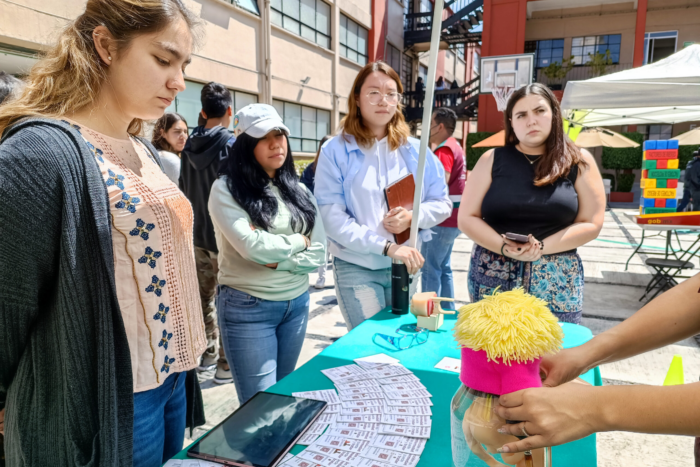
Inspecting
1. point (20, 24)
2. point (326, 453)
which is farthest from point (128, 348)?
point (20, 24)

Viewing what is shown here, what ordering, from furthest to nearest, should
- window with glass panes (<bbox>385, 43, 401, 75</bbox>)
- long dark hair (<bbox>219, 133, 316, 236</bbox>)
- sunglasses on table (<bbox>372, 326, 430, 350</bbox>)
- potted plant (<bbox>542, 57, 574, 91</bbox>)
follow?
window with glass panes (<bbox>385, 43, 401, 75</bbox>) < potted plant (<bbox>542, 57, 574, 91</bbox>) < long dark hair (<bbox>219, 133, 316, 236</bbox>) < sunglasses on table (<bbox>372, 326, 430, 350</bbox>)

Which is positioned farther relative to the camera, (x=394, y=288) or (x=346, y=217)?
(x=346, y=217)

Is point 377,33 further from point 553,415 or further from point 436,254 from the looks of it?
point 553,415

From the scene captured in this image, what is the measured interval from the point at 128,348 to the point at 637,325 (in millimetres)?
1302

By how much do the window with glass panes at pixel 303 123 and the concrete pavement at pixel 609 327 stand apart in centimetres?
883

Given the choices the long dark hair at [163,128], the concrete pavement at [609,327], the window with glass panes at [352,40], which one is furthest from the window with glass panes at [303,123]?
the long dark hair at [163,128]

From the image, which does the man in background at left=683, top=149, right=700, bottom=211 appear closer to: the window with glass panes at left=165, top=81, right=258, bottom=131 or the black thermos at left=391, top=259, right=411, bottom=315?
the black thermos at left=391, top=259, right=411, bottom=315

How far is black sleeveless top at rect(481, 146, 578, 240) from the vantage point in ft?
7.78

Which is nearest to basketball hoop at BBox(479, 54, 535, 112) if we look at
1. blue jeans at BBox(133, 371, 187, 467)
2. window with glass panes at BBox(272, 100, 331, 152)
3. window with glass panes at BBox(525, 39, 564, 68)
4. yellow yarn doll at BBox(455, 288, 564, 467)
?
window with glass panes at BBox(525, 39, 564, 68)

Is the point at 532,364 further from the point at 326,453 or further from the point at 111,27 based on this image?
the point at 111,27

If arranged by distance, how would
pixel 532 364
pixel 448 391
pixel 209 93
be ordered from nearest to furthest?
Result: pixel 532 364 < pixel 448 391 < pixel 209 93

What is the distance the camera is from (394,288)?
212 cm

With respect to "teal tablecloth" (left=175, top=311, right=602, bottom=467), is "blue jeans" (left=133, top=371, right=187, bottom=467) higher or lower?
lower

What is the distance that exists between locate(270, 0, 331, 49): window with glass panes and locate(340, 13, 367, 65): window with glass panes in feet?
3.75
